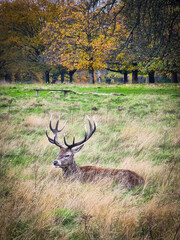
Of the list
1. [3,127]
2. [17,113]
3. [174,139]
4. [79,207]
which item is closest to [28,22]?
[17,113]

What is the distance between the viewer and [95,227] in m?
2.57

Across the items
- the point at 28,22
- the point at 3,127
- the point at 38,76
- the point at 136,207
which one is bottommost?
the point at 136,207

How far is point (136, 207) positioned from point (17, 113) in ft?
25.2

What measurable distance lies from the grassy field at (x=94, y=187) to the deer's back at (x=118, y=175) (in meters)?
0.15

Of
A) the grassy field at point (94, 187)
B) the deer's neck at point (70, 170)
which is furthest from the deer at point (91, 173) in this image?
the grassy field at point (94, 187)

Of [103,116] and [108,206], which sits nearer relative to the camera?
[108,206]

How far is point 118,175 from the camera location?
4.01m

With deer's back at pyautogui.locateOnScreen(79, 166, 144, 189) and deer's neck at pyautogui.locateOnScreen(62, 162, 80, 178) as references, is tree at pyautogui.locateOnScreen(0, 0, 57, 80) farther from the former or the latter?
deer's back at pyautogui.locateOnScreen(79, 166, 144, 189)

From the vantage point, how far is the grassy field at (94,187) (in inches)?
99.3

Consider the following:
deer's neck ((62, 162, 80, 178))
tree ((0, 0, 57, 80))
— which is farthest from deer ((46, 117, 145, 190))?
tree ((0, 0, 57, 80))

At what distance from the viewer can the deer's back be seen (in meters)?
3.88

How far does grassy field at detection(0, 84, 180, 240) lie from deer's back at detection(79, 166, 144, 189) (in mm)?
153

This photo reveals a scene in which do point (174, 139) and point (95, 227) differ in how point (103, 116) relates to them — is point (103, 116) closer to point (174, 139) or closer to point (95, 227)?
point (174, 139)

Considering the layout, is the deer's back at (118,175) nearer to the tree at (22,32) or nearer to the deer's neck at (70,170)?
the deer's neck at (70,170)
